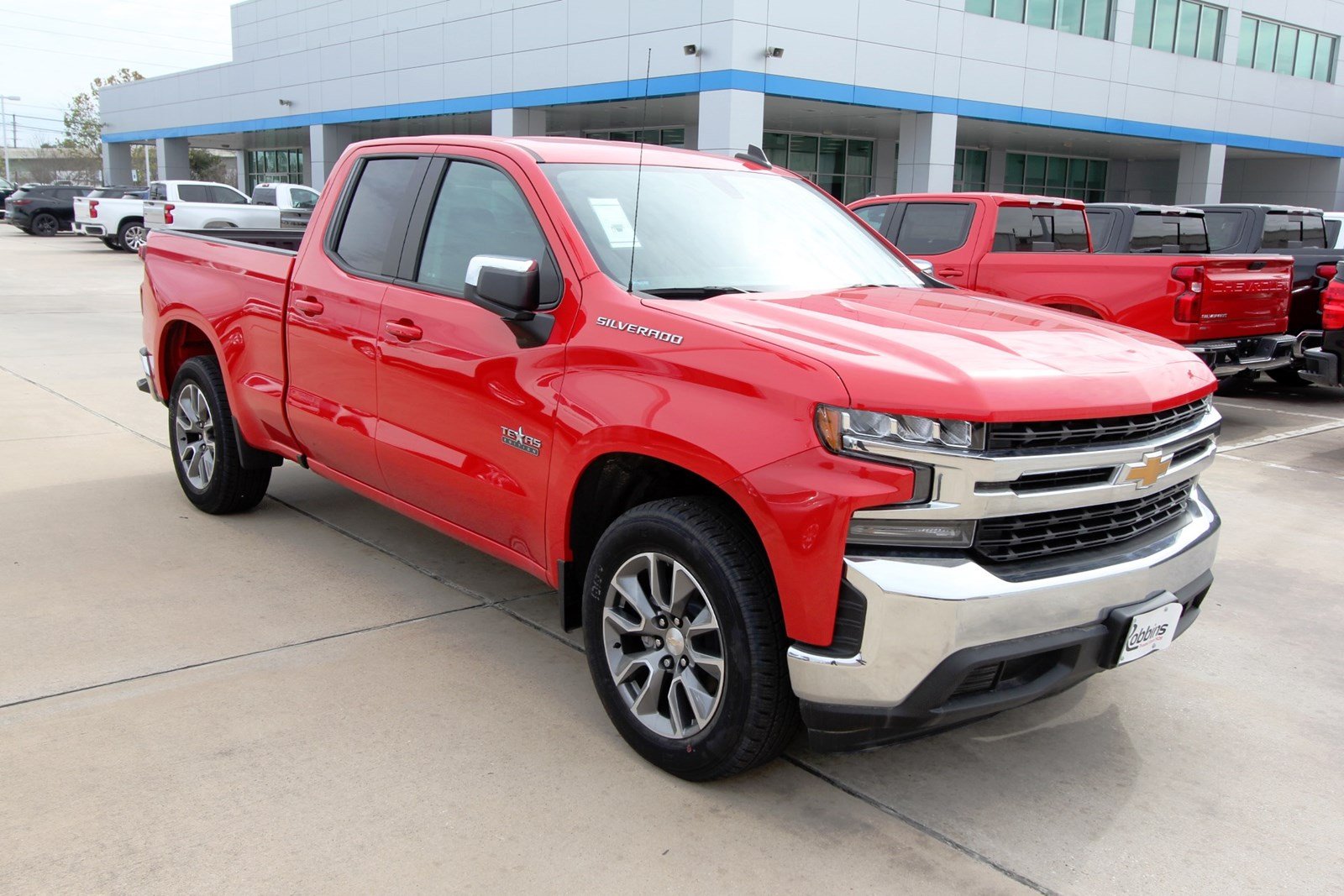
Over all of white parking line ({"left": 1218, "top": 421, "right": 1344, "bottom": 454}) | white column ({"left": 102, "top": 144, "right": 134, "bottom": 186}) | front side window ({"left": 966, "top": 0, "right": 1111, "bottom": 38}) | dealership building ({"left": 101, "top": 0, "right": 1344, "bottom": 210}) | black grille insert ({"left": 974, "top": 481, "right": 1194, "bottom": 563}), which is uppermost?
front side window ({"left": 966, "top": 0, "right": 1111, "bottom": 38})

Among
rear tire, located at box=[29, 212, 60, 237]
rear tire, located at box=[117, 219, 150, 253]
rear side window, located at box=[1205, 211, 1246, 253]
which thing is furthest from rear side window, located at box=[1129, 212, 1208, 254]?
rear tire, located at box=[29, 212, 60, 237]

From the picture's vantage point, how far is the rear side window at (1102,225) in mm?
11148

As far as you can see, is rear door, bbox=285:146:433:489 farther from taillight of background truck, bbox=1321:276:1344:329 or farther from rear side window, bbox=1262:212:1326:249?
rear side window, bbox=1262:212:1326:249

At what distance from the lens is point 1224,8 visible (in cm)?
3472

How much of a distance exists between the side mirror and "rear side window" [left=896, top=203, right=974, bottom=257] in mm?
7196

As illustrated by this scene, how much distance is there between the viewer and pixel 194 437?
19.8ft

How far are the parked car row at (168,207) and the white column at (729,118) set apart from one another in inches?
342

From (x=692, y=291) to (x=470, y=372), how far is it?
2.88 ft

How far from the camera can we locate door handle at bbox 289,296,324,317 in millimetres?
4823

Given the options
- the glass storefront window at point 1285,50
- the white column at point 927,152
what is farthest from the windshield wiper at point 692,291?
the glass storefront window at point 1285,50

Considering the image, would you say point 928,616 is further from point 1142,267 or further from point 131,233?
point 131,233

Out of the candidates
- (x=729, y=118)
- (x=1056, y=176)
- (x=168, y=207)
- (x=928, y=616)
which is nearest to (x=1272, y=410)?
(x=928, y=616)

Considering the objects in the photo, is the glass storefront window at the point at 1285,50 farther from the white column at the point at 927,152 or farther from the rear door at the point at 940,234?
the rear door at the point at 940,234

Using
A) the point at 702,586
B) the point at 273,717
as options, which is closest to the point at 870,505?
the point at 702,586
